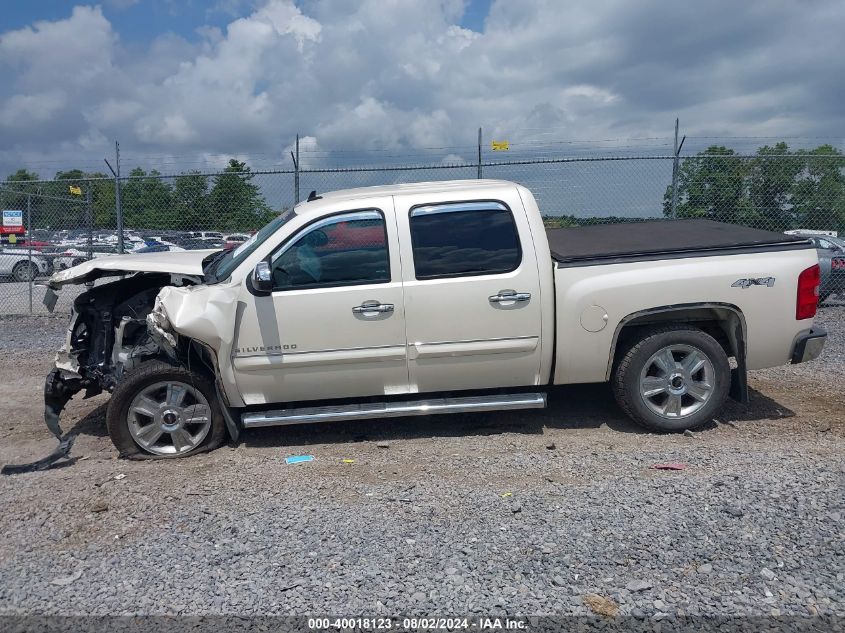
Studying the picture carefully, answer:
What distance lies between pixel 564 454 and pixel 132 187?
30.3 ft

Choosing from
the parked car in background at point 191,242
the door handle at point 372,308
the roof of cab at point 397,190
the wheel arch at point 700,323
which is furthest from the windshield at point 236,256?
the parked car in background at point 191,242

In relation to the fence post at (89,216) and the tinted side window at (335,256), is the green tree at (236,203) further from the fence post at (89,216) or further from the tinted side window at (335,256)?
the tinted side window at (335,256)

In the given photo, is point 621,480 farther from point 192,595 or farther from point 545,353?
point 192,595

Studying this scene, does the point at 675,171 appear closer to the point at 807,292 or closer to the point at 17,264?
the point at 807,292

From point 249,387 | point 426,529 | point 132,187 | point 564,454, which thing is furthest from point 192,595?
point 132,187

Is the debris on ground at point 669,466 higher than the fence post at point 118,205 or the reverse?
the reverse

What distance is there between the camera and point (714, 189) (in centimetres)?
1105

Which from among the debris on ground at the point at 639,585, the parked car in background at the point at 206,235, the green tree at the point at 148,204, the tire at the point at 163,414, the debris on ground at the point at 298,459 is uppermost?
the green tree at the point at 148,204

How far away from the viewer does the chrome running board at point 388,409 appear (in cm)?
533

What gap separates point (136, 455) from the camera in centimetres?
538

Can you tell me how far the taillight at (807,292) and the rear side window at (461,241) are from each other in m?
2.14

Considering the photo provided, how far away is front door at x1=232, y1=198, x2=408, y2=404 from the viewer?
5.19m

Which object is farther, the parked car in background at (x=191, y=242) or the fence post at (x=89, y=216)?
the parked car in background at (x=191, y=242)

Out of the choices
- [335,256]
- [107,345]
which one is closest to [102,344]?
[107,345]
